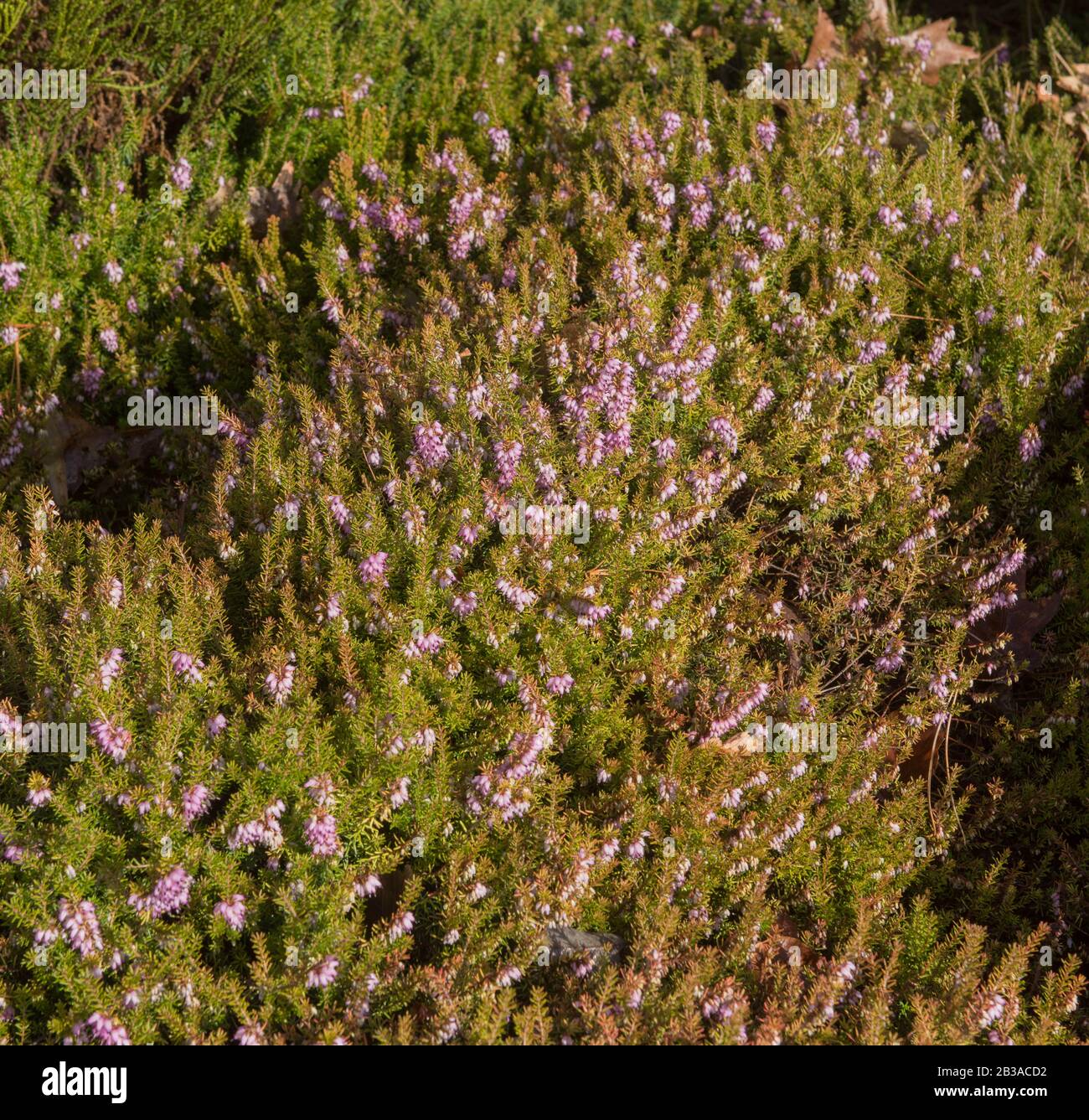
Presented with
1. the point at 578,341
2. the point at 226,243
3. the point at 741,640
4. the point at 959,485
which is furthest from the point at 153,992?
the point at 226,243

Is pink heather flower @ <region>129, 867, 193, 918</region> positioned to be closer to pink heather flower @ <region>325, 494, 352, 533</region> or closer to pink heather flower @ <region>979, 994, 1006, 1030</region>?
pink heather flower @ <region>325, 494, 352, 533</region>

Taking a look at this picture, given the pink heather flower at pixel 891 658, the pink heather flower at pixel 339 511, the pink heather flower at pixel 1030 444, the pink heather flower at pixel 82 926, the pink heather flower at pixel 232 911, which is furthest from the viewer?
the pink heather flower at pixel 1030 444

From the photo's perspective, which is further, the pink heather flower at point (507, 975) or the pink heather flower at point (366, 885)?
the pink heather flower at point (366, 885)

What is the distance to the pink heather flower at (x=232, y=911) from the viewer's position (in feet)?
11.5

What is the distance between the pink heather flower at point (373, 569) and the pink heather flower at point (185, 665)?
0.67 m

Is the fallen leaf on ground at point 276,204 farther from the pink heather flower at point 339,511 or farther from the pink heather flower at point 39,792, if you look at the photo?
the pink heather flower at point 39,792

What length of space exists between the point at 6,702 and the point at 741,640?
2774 mm

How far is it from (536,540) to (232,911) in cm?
172

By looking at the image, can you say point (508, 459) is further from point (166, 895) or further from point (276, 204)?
point (276, 204)

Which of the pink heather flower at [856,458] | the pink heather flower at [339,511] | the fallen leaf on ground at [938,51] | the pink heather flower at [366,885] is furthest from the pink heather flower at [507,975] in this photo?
the fallen leaf on ground at [938,51]

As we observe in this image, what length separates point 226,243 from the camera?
6.64 meters

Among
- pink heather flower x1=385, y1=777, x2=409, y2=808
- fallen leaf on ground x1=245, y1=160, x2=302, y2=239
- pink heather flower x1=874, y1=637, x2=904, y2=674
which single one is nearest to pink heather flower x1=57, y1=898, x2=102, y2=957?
pink heather flower x1=385, y1=777, x2=409, y2=808

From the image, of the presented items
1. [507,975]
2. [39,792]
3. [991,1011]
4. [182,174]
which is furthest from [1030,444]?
[182,174]

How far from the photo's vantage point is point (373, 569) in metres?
4.24
